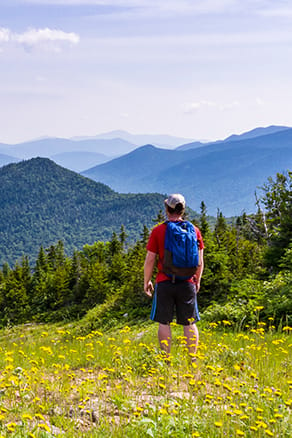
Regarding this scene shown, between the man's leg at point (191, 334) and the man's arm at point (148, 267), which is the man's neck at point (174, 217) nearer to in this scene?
the man's arm at point (148, 267)

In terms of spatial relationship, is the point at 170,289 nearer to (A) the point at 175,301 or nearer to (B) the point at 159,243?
(A) the point at 175,301

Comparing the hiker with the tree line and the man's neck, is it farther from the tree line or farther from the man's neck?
the tree line

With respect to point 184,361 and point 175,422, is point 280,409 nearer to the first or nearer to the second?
point 175,422

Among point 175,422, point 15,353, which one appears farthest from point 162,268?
point 15,353

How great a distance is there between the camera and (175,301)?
6066 millimetres

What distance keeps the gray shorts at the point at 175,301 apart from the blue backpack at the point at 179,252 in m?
0.20

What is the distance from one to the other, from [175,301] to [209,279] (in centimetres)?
1561

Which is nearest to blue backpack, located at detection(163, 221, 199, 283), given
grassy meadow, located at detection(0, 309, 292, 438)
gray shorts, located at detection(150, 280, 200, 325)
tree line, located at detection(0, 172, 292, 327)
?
gray shorts, located at detection(150, 280, 200, 325)

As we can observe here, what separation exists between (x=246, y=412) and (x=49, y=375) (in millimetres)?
2971

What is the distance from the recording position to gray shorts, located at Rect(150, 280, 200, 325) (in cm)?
592

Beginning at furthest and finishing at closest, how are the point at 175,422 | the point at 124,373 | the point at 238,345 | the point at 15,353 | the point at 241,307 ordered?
the point at 241,307 → the point at 15,353 → the point at 238,345 → the point at 124,373 → the point at 175,422

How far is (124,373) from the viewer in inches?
208

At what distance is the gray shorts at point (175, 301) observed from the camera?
5.92m

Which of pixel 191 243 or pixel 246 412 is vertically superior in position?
pixel 191 243
